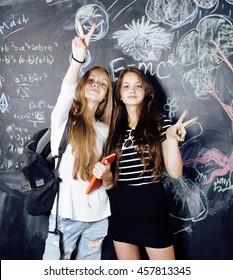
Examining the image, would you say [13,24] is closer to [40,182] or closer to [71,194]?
[40,182]

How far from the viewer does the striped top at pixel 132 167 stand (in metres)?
1.80

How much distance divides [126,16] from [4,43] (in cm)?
76

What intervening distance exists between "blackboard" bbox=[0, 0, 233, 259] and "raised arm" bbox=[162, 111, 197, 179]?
11.8 inches

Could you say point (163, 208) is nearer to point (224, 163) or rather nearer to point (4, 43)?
point (224, 163)

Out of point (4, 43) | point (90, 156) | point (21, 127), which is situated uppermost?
point (4, 43)

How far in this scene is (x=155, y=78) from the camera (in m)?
2.04

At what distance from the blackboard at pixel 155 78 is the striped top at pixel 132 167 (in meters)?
0.31

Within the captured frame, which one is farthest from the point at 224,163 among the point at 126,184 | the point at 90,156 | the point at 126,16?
the point at 126,16

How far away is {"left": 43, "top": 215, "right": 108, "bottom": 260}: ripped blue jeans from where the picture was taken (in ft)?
5.91

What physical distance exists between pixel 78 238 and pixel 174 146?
739 millimetres

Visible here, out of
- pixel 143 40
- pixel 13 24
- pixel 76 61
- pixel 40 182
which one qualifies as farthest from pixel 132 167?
pixel 13 24

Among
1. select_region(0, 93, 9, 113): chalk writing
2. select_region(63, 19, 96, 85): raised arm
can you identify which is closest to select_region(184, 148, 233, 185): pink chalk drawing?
select_region(63, 19, 96, 85): raised arm

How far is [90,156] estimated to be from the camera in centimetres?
182

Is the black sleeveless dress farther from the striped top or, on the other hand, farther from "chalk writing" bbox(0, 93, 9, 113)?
"chalk writing" bbox(0, 93, 9, 113)
